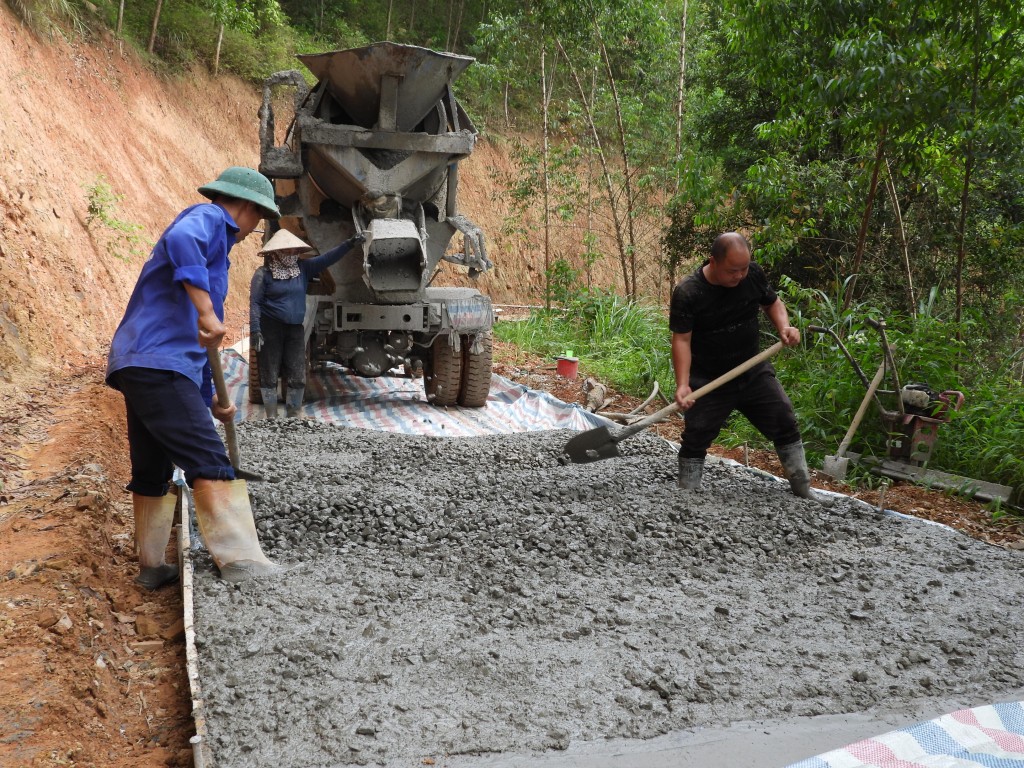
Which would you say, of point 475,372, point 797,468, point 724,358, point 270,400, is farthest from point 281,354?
point 797,468

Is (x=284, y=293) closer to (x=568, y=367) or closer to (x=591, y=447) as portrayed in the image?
(x=591, y=447)

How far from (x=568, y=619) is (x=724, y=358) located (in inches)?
76.6

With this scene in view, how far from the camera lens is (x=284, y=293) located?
219 inches

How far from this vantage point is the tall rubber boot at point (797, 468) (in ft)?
13.9

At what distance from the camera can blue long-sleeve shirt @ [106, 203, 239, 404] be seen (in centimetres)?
273

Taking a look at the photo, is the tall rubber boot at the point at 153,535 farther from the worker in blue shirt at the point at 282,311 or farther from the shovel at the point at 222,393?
the worker in blue shirt at the point at 282,311

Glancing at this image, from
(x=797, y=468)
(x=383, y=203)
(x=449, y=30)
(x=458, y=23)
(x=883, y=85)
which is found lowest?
(x=797, y=468)

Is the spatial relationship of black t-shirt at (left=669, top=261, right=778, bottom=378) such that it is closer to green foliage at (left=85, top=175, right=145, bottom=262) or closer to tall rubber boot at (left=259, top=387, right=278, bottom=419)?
tall rubber boot at (left=259, top=387, right=278, bottom=419)

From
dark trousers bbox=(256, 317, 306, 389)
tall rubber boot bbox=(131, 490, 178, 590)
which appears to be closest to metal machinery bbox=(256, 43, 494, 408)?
dark trousers bbox=(256, 317, 306, 389)

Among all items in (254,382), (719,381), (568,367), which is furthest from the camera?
(568,367)

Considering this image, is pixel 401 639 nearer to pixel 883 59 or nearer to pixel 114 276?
pixel 883 59

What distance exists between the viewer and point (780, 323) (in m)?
4.07

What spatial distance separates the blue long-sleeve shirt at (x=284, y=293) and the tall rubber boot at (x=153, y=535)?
265 centimetres

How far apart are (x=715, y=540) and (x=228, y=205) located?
2.48 metres
